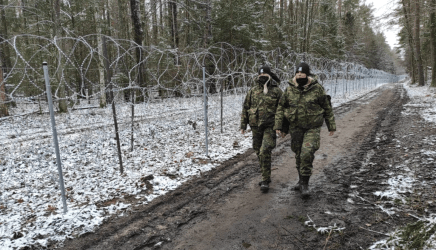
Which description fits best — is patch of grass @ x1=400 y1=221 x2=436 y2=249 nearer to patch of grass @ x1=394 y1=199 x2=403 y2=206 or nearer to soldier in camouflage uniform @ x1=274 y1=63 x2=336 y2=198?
patch of grass @ x1=394 y1=199 x2=403 y2=206

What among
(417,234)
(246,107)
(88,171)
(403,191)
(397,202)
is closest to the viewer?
(417,234)

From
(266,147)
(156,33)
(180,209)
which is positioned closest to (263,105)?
(266,147)

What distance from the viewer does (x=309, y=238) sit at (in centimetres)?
254


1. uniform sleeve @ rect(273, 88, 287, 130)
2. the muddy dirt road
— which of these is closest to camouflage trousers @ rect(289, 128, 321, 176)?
uniform sleeve @ rect(273, 88, 287, 130)

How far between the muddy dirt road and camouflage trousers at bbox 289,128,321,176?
44cm

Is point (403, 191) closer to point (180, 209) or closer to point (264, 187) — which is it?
point (264, 187)

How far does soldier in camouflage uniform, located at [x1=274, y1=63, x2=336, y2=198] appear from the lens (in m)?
3.36

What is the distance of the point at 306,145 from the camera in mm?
3373

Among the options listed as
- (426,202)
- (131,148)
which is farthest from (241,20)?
(426,202)

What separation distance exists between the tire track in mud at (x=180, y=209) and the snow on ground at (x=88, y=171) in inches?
9.1

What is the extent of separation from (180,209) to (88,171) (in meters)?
2.68

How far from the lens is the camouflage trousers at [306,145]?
3352mm

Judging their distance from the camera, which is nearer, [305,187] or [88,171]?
[305,187]

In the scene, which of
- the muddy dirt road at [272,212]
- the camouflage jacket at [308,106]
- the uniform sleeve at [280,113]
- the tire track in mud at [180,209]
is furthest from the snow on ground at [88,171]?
the camouflage jacket at [308,106]
